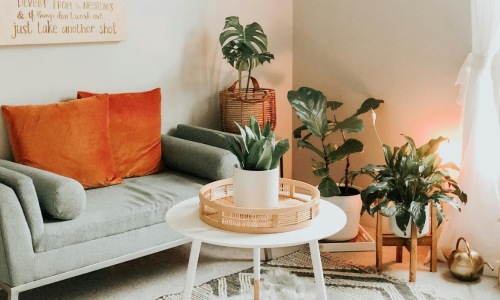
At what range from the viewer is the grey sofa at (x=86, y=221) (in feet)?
8.23

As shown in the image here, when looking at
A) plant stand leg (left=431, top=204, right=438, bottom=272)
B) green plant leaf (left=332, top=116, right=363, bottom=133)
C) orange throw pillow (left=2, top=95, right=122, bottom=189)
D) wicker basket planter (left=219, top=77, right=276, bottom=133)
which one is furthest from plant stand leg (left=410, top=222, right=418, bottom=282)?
orange throw pillow (left=2, top=95, right=122, bottom=189)

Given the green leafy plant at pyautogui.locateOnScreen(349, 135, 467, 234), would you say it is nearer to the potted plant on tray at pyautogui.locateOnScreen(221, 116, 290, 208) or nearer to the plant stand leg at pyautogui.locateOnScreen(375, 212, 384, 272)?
the plant stand leg at pyautogui.locateOnScreen(375, 212, 384, 272)

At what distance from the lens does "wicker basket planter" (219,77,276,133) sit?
374 centimetres

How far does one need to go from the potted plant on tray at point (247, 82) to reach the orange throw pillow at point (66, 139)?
2.61 feet

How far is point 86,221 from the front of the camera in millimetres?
2725

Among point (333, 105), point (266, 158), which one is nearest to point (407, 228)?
point (333, 105)

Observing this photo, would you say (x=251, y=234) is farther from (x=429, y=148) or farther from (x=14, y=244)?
(x=429, y=148)

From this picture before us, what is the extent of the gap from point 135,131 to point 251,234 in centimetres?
142

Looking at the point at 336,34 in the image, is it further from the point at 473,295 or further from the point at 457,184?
the point at 473,295

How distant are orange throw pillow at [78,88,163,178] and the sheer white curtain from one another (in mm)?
1590

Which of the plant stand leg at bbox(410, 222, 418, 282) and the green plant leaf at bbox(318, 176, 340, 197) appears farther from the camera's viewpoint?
the green plant leaf at bbox(318, 176, 340, 197)

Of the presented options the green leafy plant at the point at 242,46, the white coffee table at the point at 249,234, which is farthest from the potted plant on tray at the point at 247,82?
the white coffee table at the point at 249,234

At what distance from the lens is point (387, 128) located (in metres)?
3.80

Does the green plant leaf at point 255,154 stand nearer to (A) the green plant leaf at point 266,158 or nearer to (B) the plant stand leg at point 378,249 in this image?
(A) the green plant leaf at point 266,158
